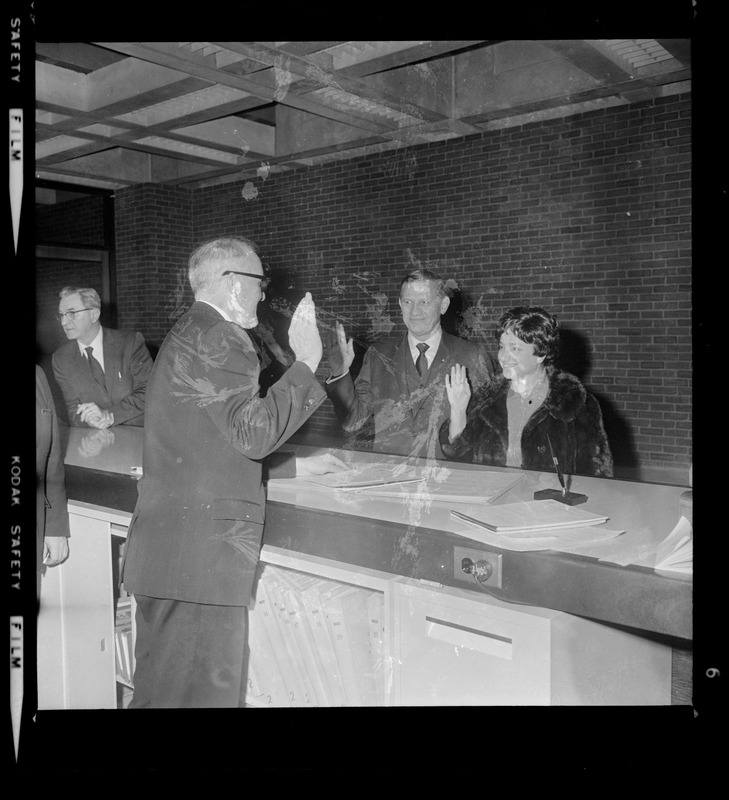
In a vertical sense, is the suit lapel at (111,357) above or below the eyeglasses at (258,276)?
below

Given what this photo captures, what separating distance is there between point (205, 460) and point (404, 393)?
51 cm

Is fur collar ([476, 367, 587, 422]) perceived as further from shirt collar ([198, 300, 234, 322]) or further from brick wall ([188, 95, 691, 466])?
shirt collar ([198, 300, 234, 322])

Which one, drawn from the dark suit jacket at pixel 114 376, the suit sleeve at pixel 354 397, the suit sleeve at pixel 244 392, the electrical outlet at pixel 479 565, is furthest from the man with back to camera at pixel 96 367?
the electrical outlet at pixel 479 565

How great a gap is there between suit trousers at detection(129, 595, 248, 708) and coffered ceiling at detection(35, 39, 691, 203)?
1040 millimetres

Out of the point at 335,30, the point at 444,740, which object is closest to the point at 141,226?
the point at 335,30

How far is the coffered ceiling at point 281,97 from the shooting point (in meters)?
1.46

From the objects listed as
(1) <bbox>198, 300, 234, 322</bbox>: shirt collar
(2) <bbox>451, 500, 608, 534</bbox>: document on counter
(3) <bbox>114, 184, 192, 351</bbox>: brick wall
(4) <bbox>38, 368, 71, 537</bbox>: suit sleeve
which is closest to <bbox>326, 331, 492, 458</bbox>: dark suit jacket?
(2) <bbox>451, 500, 608, 534</bbox>: document on counter

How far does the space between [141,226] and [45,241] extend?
22 cm

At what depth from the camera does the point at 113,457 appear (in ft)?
4.98

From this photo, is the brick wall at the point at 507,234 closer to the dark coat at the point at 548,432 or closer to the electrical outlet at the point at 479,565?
the dark coat at the point at 548,432

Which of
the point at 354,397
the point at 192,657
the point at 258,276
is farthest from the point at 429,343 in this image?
the point at 192,657

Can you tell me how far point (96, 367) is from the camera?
1.52 metres

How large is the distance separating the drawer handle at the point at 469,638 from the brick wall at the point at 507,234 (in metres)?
0.56

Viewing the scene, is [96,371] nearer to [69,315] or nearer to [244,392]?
[69,315]
